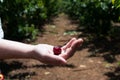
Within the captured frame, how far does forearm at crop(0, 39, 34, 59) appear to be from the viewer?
2.03 meters

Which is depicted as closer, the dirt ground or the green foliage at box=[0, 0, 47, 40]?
the dirt ground

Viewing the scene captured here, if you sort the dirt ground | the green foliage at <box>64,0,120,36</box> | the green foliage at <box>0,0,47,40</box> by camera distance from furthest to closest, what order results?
the green foliage at <box>64,0,120,36</box> < the green foliage at <box>0,0,47,40</box> < the dirt ground

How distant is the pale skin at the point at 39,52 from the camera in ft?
6.46

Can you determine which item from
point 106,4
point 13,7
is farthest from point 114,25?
point 13,7

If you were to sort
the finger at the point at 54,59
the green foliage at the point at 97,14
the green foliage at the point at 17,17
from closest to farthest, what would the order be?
the finger at the point at 54,59
the green foliage at the point at 17,17
the green foliage at the point at 97,14

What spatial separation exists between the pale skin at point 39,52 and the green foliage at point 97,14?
5.51 metres

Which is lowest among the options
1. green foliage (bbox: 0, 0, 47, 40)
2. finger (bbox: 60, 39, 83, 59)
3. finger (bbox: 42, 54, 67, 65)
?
green foliage (bbox: 0, 0, 47, 40)

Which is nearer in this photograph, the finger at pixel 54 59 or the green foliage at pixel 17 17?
the finger at pixel 54 59

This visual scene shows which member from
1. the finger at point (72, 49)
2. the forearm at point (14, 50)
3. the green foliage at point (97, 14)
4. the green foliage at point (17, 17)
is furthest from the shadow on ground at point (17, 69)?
the finger at point (72, 49)

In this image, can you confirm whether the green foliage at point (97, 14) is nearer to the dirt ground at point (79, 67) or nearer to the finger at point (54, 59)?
the dirt ground at point (79, 67)

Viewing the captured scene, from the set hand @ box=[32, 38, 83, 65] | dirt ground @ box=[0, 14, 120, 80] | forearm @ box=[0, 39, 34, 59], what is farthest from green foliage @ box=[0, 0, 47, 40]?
hand @ box=[32, 38, 83, 65]

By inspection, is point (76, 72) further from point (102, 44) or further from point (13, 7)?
point (13, 7)

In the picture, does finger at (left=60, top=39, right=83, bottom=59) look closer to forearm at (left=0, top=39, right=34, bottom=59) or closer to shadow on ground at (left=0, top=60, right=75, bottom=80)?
forearm at (left=0, top=39, right=34, bottom=59)

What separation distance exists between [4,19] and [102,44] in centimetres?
206
